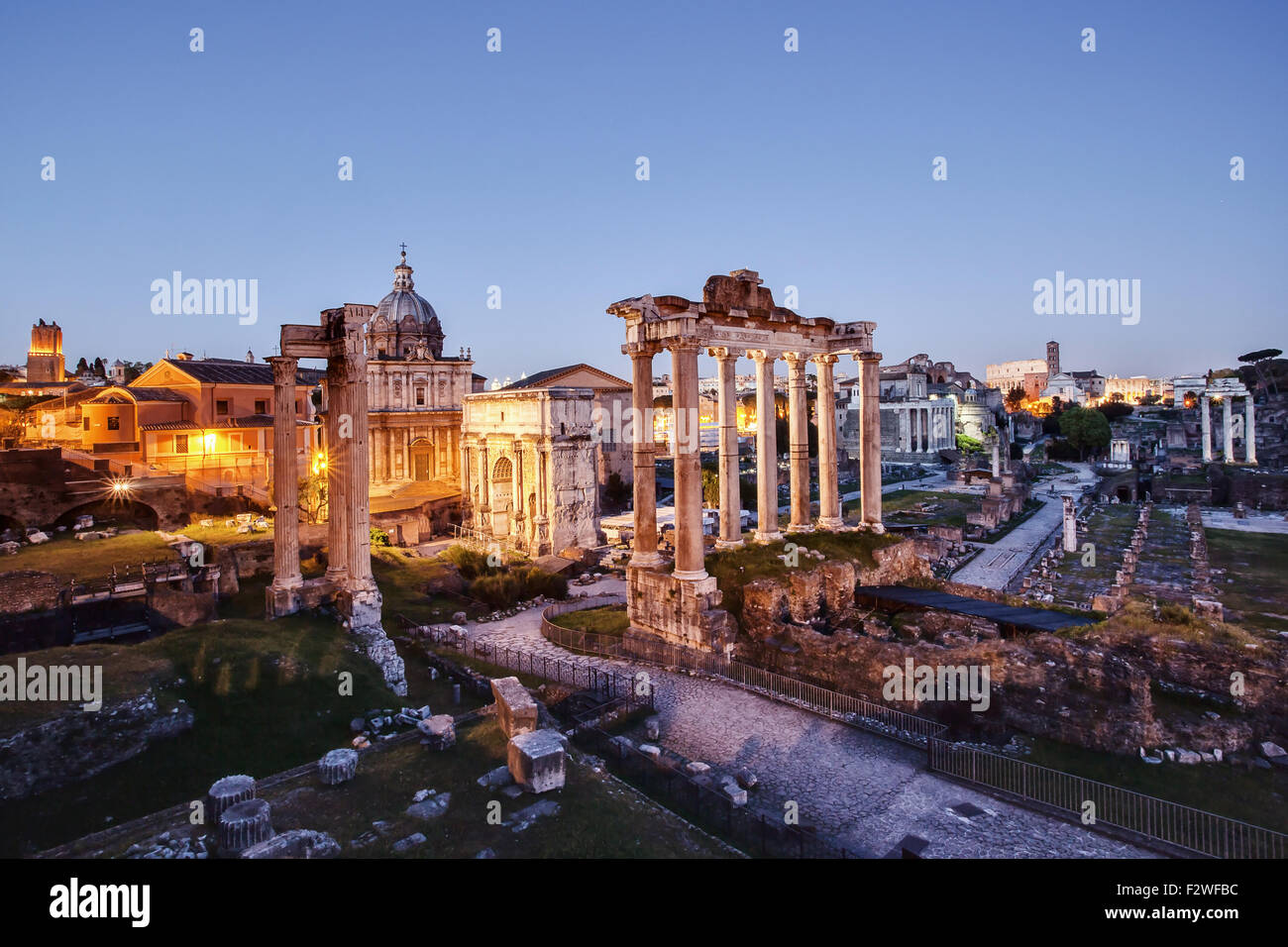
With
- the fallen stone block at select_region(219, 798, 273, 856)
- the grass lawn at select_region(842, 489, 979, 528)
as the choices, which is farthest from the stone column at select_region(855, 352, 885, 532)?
the fallen stone block at select_region(219, 798, 273, 856)

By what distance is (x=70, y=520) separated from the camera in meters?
28.4

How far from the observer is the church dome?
46.0m

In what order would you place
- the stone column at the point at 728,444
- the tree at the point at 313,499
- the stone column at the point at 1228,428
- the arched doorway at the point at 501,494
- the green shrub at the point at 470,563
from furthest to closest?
the stone column at the point at 1228,428
the arched doorway at the point at 501,494
the tree at the point at 313,499
the green shrub at the point at 470,563
the stone column at the point at 728,444

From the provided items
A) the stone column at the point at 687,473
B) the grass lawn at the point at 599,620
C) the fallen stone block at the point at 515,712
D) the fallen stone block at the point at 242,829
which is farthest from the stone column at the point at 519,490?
the fallen stone block at the point at 242,829

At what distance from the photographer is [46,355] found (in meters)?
76.1

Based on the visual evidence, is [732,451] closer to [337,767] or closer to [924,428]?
[337,767]

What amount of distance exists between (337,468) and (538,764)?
32.3 ft

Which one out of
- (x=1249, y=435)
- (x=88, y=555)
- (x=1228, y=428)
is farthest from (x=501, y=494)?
(x=1228, y=428)

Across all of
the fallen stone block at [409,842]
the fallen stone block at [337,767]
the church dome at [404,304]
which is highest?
the church dome at [404,304]

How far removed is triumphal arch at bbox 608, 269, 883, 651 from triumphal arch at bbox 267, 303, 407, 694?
6.31 metres

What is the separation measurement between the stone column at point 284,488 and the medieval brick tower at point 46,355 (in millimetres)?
81001

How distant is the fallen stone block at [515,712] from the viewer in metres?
10.9

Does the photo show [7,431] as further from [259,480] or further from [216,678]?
[216,678]

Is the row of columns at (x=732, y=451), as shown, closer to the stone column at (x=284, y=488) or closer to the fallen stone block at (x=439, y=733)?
the fallen stone block at (x=439, y=733)
